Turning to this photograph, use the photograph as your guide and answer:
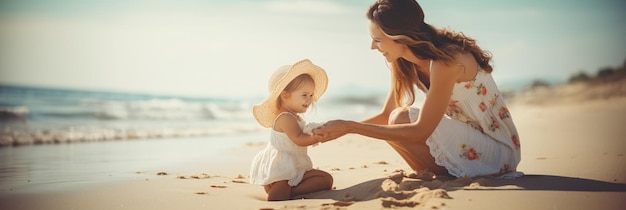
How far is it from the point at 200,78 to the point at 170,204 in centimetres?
2715

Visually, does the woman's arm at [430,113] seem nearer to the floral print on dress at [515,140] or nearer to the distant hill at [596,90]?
the floral print on dress at [515,140]

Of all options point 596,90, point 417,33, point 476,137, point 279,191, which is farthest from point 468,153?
point 596,90

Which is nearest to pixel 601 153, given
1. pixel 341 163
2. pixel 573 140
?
pixel 573 140

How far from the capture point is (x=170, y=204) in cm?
359

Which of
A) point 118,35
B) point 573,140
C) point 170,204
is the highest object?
point 118,35

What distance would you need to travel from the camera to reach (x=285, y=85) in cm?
391

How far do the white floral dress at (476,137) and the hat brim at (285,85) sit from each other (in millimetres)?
722

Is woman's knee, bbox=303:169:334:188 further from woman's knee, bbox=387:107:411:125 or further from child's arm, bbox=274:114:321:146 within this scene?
woman's knee, bbox=387:107:411:125

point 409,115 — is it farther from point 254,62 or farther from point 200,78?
point 200,78

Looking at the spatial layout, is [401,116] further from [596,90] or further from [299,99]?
[596,90]

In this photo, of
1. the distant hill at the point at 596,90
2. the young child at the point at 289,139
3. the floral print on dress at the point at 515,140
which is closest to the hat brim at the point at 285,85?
the young child at the point at 289,139

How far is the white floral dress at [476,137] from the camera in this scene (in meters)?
3.73

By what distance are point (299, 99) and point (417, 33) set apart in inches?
37.1

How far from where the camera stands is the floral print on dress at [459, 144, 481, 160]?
375 cm
